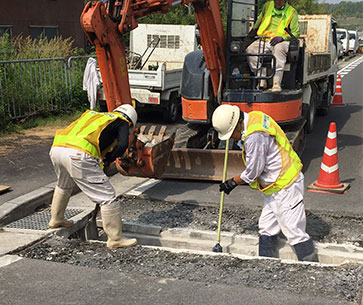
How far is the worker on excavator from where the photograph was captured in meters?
7.70

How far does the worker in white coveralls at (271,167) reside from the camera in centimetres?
471

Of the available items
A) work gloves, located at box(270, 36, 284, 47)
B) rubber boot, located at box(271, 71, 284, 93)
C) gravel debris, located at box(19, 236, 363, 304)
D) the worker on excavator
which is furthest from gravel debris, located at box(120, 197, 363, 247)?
work gloves, located at box(270, 36, 284, 47)

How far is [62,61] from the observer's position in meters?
12.8

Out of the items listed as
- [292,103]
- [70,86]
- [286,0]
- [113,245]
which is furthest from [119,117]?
[70,86]

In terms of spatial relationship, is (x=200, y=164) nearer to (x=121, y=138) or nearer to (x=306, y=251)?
(x=121, y=138)

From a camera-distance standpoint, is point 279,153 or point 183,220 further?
point 183,220

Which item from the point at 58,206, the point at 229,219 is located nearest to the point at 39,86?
the point at 58,206

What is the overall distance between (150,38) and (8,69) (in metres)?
4.14

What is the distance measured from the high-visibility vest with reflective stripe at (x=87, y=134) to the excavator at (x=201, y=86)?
1334mm

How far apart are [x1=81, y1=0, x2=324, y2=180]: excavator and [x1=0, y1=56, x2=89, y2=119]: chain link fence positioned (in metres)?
4.82

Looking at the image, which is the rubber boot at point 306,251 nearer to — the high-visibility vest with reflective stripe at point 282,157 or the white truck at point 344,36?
the high-visibility vest with reflective stripe at point 282,157

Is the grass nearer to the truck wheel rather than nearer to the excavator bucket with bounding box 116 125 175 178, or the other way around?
the truck wheel

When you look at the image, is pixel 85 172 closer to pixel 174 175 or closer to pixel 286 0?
pixel 174 175

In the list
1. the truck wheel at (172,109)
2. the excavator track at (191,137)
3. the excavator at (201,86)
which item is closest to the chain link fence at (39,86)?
the truck wheel at (172,109)
